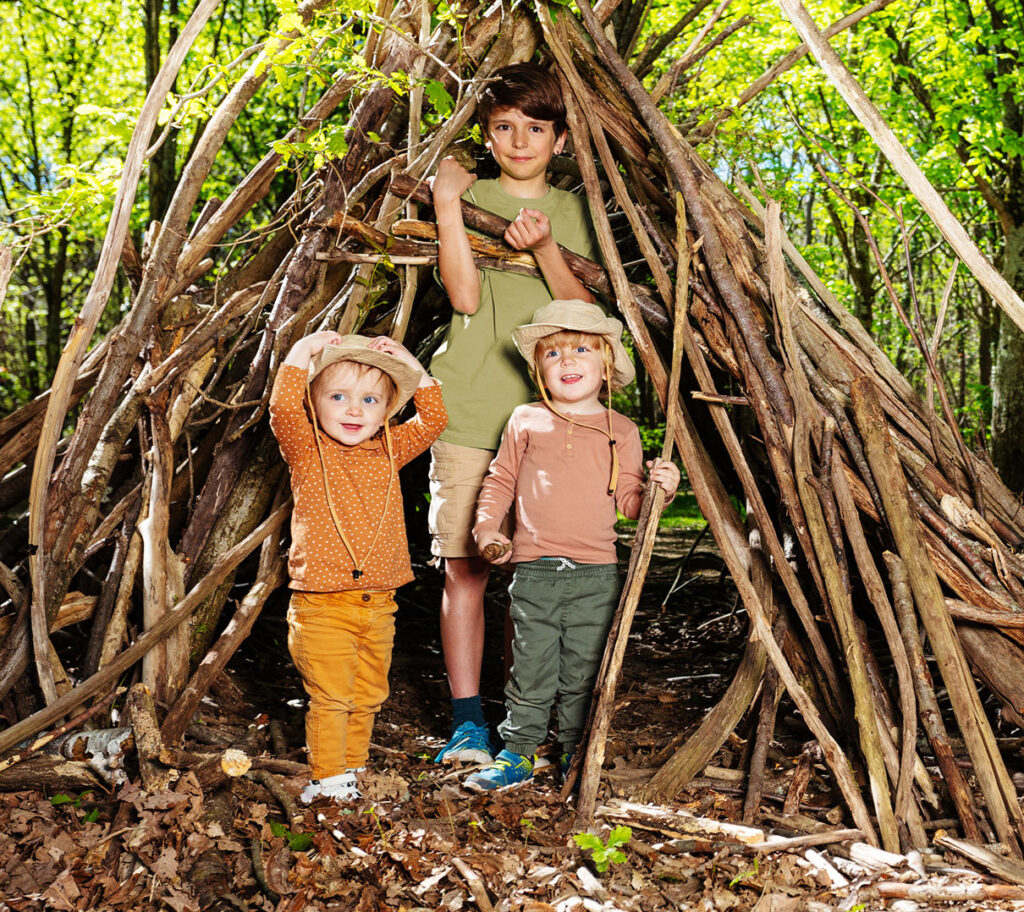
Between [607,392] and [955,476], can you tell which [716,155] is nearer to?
[607,392]

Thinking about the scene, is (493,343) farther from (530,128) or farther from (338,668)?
(338,668)

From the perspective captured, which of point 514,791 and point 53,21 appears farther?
point 53,21

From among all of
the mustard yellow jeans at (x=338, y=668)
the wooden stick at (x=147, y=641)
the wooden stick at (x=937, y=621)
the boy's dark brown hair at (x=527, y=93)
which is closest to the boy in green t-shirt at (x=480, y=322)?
the boy's dark brown hair at (x=527, y=93)

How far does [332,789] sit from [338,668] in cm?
34

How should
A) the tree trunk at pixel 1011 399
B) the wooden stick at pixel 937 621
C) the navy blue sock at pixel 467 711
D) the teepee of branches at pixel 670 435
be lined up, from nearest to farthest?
the wooden stick at pixel 937 621 → the teepee of branches at pixel 670 435 → the navy blue sock at pixel 467 711 → the tree trunk at pixel 1011 399

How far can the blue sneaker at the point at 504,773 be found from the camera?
2.61m

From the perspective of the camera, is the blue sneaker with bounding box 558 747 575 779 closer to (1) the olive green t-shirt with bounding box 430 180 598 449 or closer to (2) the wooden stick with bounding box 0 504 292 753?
(1) the olive green t-shirt with bounding box 430 180 598 449

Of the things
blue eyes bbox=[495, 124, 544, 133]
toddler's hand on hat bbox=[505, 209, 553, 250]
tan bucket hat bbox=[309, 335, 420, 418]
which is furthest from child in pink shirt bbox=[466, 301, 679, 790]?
blue eyes bbox=[495, 124, 544, 133]

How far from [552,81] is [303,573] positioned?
175 centimetres

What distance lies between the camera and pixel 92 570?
3.48 meters

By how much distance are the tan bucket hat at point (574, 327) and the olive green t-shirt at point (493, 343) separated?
191 millimetres

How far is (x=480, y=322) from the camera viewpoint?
117 inches

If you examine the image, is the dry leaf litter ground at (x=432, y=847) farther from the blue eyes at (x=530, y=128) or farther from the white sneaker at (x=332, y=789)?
the blue eyes at (x=530, y=128)

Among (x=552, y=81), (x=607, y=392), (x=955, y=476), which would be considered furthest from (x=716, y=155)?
(x=955, y=476)
